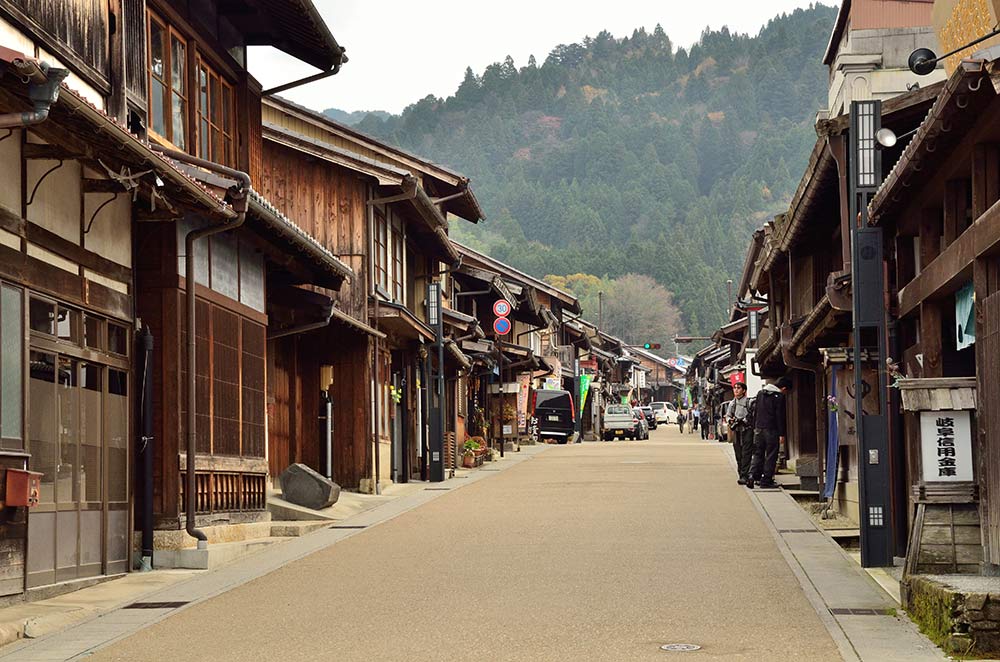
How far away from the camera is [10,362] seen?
36.4 feet

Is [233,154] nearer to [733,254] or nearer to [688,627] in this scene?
[688,627]

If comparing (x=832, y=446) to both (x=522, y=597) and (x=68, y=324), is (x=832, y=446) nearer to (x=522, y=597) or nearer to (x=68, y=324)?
(x=522, y=597)

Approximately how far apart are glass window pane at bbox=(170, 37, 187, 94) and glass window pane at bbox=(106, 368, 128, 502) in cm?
394

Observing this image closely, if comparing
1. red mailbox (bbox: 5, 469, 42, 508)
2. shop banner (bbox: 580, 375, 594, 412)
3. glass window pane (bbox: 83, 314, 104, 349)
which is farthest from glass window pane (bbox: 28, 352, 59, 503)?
shop banner (bbox: 580, 375, 594, 412)

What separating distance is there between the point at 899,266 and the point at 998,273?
4176mm

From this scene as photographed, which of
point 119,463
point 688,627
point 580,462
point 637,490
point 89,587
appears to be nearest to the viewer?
point 688,627

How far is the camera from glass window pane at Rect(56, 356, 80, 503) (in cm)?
1244

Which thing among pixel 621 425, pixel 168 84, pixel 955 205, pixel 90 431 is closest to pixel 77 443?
pixel 90 431

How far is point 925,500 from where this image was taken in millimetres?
11852

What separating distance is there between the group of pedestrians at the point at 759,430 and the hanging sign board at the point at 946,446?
533 inches

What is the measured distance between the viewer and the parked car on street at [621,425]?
66.8 meters

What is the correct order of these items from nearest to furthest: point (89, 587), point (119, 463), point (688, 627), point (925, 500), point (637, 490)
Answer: point (688, 627) < point (925, 500) < point (89, 587) < point (119, 463) < point (637, 490)

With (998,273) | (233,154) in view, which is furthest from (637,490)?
(998,273)

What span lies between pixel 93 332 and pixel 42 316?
1.34 meters
